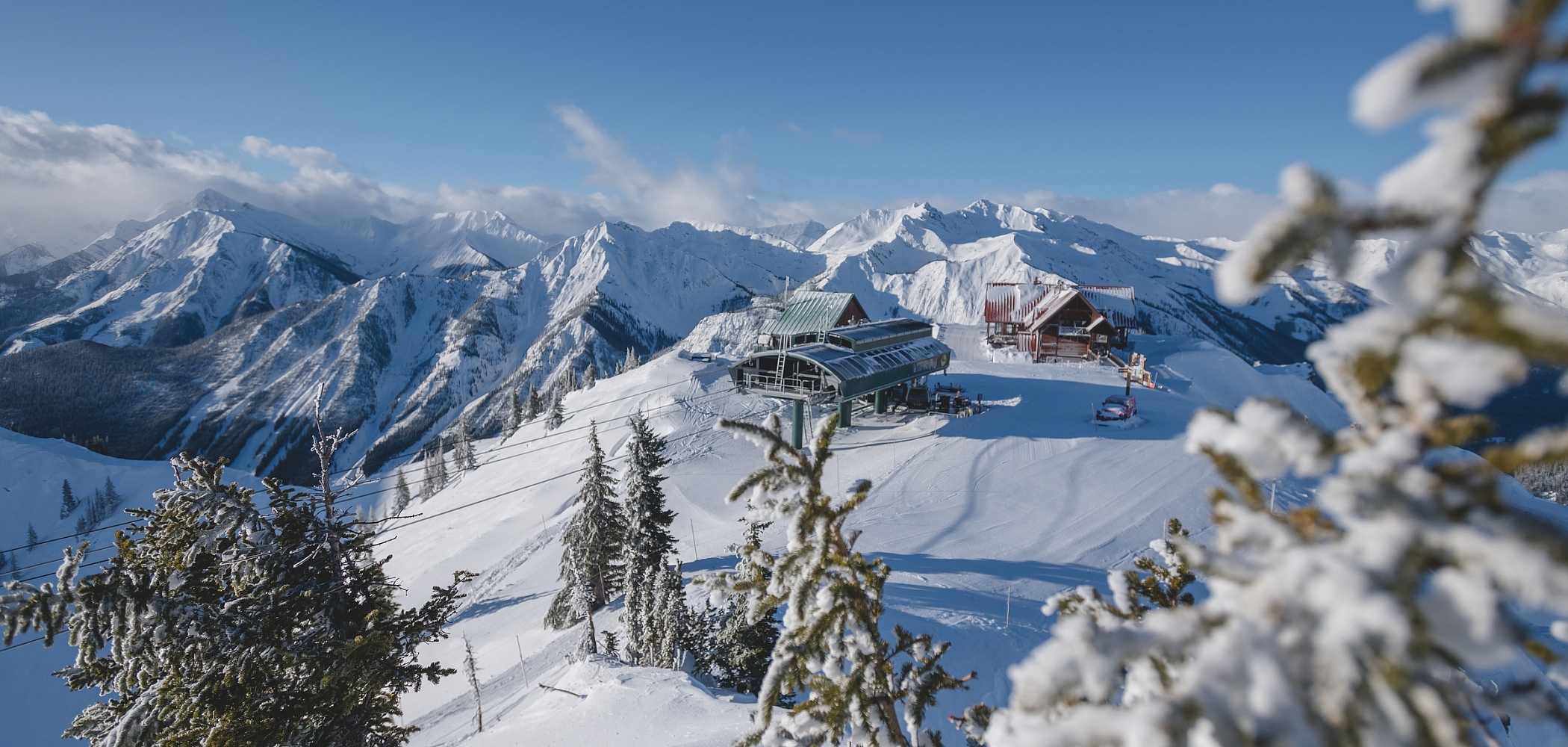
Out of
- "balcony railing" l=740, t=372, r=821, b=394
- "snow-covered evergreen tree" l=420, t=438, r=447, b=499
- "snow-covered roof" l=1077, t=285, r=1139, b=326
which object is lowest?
"snow-covered evergreen tree" l=420, t=438, r=447, b=499

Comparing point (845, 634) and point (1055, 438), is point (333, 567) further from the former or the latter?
point (1055, 438)

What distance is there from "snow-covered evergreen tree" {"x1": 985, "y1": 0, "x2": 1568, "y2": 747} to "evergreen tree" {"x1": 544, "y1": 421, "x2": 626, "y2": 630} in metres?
23.3

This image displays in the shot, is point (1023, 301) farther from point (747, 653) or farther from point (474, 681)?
point (474, 681)

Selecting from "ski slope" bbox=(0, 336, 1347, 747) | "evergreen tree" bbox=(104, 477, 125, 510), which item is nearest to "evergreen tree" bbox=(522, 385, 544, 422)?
"ski slope" bbox=(0, 336, 1347, 747)

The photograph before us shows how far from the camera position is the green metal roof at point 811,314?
36.2 m

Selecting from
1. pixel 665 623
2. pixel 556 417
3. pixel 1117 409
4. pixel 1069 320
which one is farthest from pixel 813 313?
pixel 556 417

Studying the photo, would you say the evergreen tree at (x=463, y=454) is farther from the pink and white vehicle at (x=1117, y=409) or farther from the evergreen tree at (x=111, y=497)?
the pink and white vehicle at (x=1117, y=409)

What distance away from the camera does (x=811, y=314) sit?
37469 millimetres

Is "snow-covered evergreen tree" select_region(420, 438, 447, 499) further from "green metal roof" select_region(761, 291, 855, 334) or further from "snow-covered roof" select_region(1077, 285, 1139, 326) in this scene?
"snow-covered roof" select_region(1077, 285, 1139, 326)

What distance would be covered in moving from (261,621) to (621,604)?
17375 millimetres

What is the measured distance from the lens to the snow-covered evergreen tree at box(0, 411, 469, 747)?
757cm

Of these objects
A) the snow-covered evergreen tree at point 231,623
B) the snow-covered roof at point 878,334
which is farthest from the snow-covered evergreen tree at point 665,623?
the snow-covered roof at point 878,334

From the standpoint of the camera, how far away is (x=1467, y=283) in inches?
71.4

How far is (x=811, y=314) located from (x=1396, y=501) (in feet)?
117
